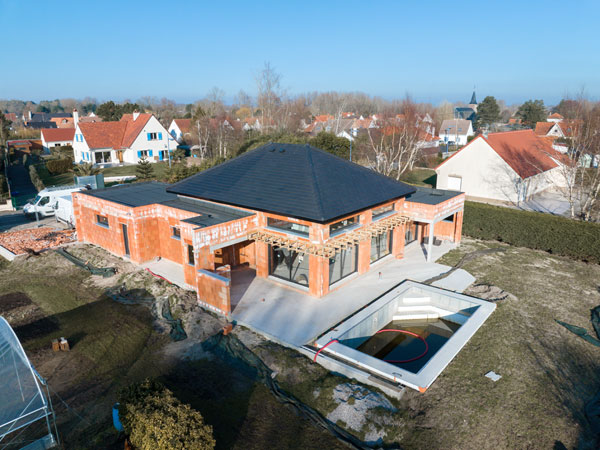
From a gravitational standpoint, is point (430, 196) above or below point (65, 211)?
above

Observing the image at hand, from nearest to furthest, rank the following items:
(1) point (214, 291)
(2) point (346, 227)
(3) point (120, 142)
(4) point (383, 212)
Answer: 1. (1) point (214, 291)
2. (2) point (346, 227)
3. (4) point (383, 212)
4. (3) point (120, 142)

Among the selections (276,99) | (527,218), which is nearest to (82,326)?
(527,218)

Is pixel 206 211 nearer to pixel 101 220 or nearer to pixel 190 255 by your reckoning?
pixel 190 255

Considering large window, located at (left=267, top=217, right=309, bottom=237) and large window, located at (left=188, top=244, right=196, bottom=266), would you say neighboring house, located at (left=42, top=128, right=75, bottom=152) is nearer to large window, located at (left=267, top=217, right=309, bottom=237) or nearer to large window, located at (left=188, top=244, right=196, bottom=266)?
large window, located at (left=188, top=244, right=196, bottom=266)

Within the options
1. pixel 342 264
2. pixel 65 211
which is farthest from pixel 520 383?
pixel 65 211

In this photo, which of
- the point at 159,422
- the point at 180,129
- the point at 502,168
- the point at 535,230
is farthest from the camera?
the point at 180,129

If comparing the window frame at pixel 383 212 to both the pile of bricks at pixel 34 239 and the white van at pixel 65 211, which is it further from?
the white van at pixel 65 211
